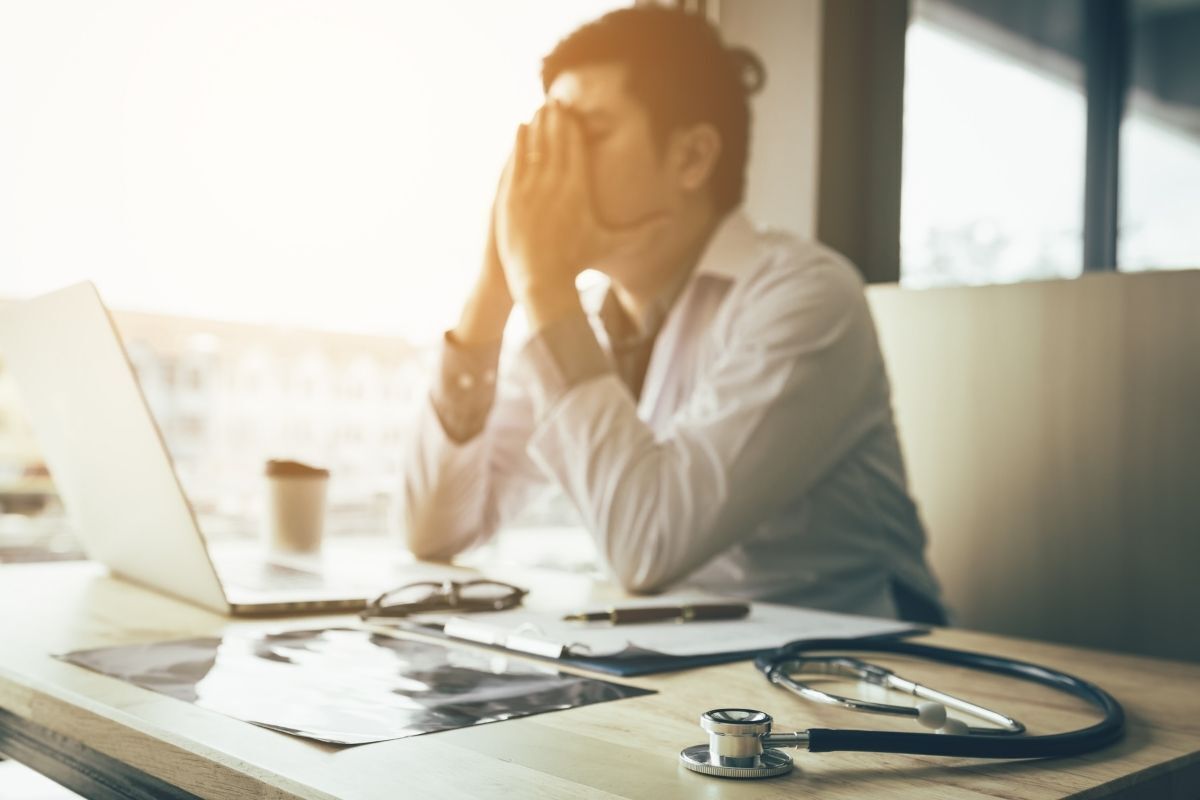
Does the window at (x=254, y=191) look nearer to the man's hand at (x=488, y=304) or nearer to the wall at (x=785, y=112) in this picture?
the man's hand at (x=488, y=304)

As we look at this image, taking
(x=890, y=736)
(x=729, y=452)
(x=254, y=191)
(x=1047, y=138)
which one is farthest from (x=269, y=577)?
(x=1047, y=138)

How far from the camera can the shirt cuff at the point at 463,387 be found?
4.80 ft

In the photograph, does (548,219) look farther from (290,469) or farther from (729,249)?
(290,469)

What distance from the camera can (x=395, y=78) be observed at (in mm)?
1901

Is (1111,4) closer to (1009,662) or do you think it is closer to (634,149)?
(634,149)

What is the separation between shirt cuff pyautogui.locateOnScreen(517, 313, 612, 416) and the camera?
44.8 inches

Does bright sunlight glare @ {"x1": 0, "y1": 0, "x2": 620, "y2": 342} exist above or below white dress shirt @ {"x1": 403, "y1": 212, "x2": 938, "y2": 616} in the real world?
above

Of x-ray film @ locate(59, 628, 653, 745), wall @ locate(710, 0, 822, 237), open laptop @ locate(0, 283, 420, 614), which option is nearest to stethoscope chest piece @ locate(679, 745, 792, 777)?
x-ray film @ locate(59, 628, 653, 745)

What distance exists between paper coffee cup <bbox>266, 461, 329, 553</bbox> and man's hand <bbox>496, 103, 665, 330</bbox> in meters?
0.31

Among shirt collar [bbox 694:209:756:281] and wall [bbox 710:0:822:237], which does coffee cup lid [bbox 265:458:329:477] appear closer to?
shirt collar [bbox 694:209:756:281]

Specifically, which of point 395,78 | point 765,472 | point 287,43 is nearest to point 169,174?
point 287,43

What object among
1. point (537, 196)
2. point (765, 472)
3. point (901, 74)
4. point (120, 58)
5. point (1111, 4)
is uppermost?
point (1111, 4)

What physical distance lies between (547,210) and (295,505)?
0.48 metres

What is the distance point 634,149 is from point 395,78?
0.62 meters
